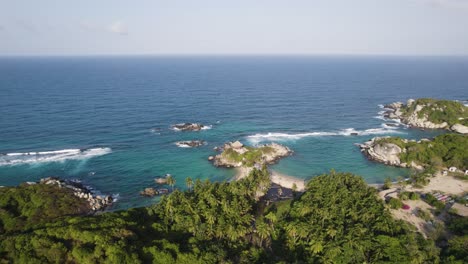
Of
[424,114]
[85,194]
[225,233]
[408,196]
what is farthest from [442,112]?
[85,194]

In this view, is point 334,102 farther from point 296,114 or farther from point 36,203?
point 36,203

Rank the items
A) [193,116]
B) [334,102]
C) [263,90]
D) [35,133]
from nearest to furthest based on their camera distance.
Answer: [35,133], [193,116], [334,102], [263,90]

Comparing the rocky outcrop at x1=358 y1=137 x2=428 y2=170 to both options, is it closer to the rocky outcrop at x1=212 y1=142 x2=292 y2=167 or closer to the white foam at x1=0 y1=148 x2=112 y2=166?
the rocky outcrop at x1=212 y1=142 x2=292 y2=167

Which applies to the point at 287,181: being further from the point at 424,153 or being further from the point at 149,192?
the point at 424,153

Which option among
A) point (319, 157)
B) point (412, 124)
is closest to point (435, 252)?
point (319, 157)

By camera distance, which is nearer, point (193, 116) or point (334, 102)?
point (193, 116)

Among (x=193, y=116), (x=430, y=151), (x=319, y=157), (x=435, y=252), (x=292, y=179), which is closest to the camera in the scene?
(x=435, y=252)
